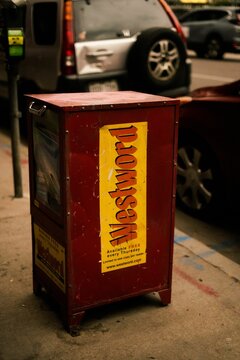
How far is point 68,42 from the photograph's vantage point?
6.66m

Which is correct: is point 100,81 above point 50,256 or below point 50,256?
above

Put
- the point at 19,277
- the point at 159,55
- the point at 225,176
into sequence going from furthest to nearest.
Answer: the point at 159,55, the point at 225,176, the point at 19,277

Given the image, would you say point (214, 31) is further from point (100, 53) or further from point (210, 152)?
point (210, 152)

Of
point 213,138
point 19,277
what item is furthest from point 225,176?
point 19,277

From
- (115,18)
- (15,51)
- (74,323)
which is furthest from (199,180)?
(115,18)

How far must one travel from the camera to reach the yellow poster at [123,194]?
2943 millimetres

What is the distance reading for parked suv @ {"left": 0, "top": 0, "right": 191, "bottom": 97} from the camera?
6715 millimetres

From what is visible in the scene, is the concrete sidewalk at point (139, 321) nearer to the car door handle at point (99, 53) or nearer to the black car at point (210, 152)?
the black car at point (210, 152)

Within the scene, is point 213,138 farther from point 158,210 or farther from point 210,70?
point 210,70

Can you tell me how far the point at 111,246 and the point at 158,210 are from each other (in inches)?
13.9

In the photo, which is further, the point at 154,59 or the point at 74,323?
the point at 154,59

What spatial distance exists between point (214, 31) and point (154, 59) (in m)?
12.7

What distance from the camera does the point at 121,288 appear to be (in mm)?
3201

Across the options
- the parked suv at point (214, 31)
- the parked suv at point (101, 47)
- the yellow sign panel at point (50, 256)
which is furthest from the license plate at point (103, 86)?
the parked suv at point (214, 31)
